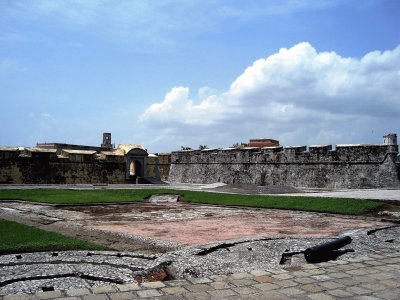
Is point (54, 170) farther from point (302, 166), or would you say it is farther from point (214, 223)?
point (214, 223)

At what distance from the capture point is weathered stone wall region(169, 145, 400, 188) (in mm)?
21484

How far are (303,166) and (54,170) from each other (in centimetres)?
1737

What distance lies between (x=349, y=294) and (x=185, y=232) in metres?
5.57

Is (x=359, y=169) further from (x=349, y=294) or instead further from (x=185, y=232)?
(x=349, y=294)

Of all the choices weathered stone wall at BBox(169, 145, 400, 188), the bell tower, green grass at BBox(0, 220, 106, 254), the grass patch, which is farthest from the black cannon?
the bell tower

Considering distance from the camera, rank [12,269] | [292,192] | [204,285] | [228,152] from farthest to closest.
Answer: [228,152] < [292,192] < [12,269] < [204,285]

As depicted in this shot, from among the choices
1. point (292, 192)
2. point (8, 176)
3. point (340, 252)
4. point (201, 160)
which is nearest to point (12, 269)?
point (340, 252)

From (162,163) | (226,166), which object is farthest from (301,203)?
(162,163)

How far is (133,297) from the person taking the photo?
12.7 feet

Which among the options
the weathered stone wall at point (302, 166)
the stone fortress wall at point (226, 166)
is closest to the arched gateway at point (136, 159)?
the stone fortress wall at point (226, 166)

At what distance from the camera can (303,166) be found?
82.2 feet

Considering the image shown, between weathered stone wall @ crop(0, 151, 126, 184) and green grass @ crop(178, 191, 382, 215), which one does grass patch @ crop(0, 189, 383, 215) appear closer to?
green grass @ crop(178, 191, 382, 215)

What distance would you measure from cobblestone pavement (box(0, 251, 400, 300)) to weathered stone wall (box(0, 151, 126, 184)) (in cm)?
2409

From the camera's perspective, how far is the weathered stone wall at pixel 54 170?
25.5m
